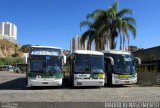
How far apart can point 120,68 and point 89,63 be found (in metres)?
3.22

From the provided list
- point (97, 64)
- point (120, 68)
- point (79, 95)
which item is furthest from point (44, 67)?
point (120, 68)

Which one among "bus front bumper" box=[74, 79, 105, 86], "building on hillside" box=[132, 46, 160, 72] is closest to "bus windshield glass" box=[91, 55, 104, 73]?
"bus front bumper" box=[74, 79, 105, 86]

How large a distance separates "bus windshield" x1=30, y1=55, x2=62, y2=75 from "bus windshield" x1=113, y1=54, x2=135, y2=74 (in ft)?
16.8

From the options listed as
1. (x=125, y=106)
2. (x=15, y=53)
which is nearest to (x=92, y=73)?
(x=125, y=106)

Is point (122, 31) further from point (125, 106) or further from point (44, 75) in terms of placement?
point (125, 106)

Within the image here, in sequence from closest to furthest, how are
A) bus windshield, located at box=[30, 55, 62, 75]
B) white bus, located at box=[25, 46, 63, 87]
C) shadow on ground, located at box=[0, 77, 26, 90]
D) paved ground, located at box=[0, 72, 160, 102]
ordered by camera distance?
1. paved ground, located at box=[0, 72, 160, 102]
2. white bus, located at box=[25, 46, 63, 87]
3. bus windshield, located at box=[30, 55, 62, 75]
4. shadow on ground, located at box=[0, 77, 26, 90]

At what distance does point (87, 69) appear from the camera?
2167cm

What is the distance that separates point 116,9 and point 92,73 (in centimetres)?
1741

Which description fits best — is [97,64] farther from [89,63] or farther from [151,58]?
[151,58]

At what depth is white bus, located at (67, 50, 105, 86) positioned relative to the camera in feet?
70.3

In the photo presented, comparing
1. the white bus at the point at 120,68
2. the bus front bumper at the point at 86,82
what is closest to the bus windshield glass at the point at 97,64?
the bus front bumper at the point at 86,82

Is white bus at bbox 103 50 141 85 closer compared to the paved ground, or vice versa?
the paved ground

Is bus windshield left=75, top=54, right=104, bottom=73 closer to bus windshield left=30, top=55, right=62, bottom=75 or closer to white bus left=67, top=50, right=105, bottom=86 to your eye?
white bus left=67, top=50, right=105, bottom=86

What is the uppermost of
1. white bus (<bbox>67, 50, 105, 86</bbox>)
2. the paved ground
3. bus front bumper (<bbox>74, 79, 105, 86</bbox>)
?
white bus (<bbox>67, 50, 105, 86</bbox>)
